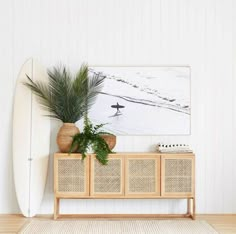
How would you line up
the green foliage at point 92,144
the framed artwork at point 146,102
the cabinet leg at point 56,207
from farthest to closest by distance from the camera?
the framed artwork at point 146,102 → the cabinet leg at point 56,207 → the green foliage at point 92,144

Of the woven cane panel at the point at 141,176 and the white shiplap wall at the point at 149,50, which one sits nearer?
the woven cane panel at the point at 141,176

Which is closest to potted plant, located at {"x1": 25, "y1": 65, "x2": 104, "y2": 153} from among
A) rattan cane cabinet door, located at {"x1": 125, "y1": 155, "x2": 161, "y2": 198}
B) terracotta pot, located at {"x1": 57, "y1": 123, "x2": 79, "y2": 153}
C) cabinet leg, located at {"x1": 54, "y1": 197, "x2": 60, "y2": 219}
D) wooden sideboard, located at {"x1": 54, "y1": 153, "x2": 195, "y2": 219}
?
terracotta pot, located at {"x1": 57, "y1": 123, "x2": 79, "y2": 153}

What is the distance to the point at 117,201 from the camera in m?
4.61

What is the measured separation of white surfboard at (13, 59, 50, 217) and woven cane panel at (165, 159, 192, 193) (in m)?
1.34

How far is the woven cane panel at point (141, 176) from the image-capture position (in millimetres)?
4277

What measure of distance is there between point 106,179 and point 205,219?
1.14m

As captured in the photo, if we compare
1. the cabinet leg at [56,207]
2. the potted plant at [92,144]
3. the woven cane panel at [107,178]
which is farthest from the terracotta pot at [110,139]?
the cabinet leg at [56,207]

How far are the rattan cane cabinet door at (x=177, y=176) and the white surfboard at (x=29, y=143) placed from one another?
1.30m

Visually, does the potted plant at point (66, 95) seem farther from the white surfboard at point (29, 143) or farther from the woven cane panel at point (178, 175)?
the woven cane panel at point (178, 175)

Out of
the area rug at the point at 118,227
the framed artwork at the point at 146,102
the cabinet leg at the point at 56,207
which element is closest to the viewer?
the area rug at the point at 118,227

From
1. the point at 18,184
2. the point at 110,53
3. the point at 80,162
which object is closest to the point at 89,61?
the point at 110,53

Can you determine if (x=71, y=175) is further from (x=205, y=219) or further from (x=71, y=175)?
(x=205, y=219)

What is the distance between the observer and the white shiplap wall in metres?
4.63

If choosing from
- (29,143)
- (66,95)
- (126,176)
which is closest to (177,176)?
(126,176)
